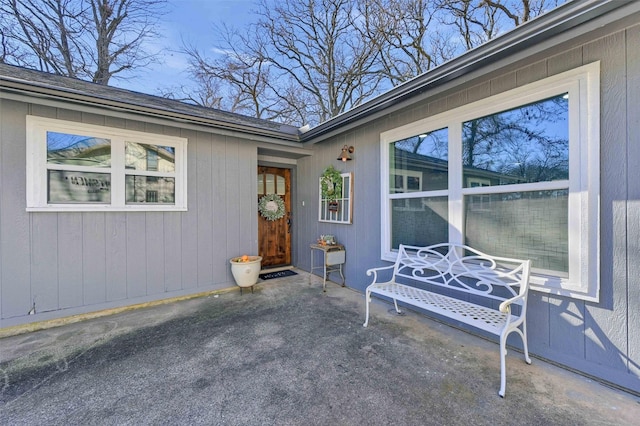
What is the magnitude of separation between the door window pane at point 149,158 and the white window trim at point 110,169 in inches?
2.2

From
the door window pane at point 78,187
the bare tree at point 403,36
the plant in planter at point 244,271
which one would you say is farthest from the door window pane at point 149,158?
the bare tree at point 403,36

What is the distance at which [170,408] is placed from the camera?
1.67 m

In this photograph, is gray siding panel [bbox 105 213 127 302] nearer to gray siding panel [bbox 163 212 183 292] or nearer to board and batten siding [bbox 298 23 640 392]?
gray siding panel [bbox 163 212 183 292]

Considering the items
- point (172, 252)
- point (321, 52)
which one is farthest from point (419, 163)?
point (321, 52)

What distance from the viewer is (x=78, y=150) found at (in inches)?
122

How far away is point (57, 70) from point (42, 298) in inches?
341

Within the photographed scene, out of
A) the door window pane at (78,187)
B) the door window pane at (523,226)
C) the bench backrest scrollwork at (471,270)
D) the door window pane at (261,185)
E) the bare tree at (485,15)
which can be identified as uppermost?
the bare tree at (485,15)

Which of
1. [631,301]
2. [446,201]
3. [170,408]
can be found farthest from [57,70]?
[631,301]

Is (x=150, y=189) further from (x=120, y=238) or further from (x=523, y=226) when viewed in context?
(x=523, y=226)

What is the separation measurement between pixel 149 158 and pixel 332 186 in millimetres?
2737

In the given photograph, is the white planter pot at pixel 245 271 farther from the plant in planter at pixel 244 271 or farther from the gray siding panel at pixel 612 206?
the gray siding panel at pixel 612 206

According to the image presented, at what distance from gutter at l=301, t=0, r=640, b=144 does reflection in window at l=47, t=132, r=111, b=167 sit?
3.43 m

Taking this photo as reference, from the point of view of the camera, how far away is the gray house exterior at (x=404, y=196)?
1827mm

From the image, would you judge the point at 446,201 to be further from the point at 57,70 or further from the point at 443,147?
the point at 57,70
